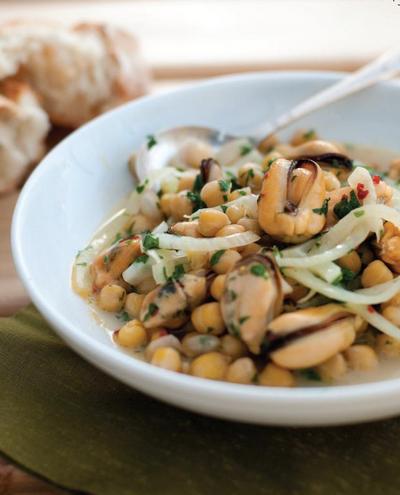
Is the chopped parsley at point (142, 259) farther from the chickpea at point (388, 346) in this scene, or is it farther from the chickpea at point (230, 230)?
the chickpea at point (388, 346)

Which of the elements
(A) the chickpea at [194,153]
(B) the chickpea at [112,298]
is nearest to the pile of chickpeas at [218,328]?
(B) the chickpea at [112,298]

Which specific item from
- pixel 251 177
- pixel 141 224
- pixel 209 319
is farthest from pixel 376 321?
pixel 141 224

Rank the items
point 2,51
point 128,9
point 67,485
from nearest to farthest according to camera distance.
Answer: point 67,485, point 2,51, point 128,9

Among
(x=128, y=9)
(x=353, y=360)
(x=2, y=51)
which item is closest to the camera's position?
(x=353, y=360)

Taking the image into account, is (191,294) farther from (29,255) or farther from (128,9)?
(128,9)

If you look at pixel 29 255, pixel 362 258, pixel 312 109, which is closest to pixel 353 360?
pixel 362 258

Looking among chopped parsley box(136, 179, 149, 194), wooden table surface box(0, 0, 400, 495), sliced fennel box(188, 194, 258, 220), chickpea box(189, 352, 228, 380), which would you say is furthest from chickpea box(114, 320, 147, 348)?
wooden table surface box(0, 0, 400, 495)

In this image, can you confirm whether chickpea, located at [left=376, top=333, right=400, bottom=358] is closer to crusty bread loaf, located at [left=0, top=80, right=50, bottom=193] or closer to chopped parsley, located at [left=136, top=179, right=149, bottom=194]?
chopped parsley, located at [left=136, top=179, right=149, bottom=194]
